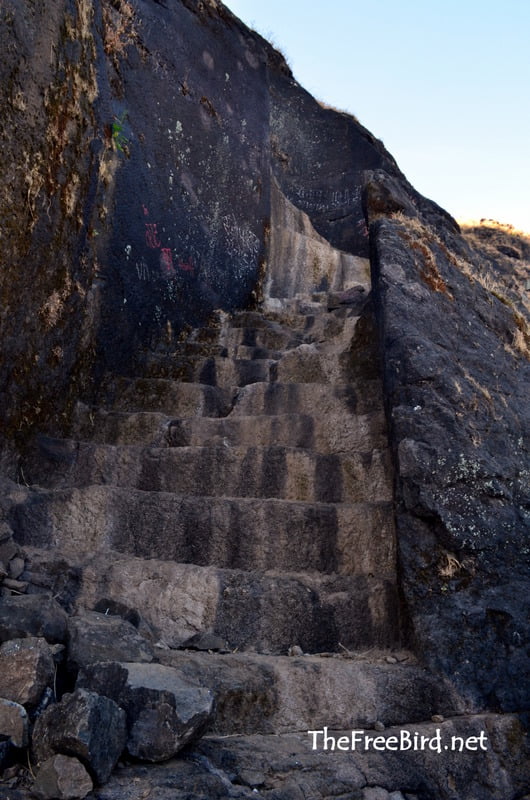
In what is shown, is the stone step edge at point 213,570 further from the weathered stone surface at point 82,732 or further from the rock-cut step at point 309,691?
the weathered stone surface at point 82,732

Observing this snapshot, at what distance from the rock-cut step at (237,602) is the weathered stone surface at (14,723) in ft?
3.72

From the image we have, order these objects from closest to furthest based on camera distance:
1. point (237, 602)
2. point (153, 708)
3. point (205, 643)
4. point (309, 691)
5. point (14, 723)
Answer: point (14, 723)
point (153, 708)
point (309, 691)
point (205, 643)
point (237, 602)

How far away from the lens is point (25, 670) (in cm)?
212

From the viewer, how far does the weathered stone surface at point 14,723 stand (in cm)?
194

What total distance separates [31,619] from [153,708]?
59 centimetres

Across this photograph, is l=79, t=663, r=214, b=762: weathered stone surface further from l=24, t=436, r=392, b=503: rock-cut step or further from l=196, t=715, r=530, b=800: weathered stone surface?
l=24, t=436, r=392, b=503: rock-cut step

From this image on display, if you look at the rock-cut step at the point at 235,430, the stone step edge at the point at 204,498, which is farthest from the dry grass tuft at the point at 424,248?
the stone step edge at the point at 204,498

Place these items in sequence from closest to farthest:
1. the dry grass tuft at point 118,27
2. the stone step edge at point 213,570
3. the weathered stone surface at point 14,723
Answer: the weathered stone surface at point 14,723 < the stone step edge at point 213,570 < the dry grass tuft at point 118,27

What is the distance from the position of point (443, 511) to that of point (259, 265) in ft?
17.6

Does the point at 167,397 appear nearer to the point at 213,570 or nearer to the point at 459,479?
the point at 213,570

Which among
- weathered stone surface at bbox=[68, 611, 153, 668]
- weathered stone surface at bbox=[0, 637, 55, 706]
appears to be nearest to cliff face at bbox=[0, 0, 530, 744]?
weathered stone surface at bbox=[68, 611, 153, 668]

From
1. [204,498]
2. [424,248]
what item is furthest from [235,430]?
[424,248]

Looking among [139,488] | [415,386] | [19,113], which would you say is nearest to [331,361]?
[415,386]

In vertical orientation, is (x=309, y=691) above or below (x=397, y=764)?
above
